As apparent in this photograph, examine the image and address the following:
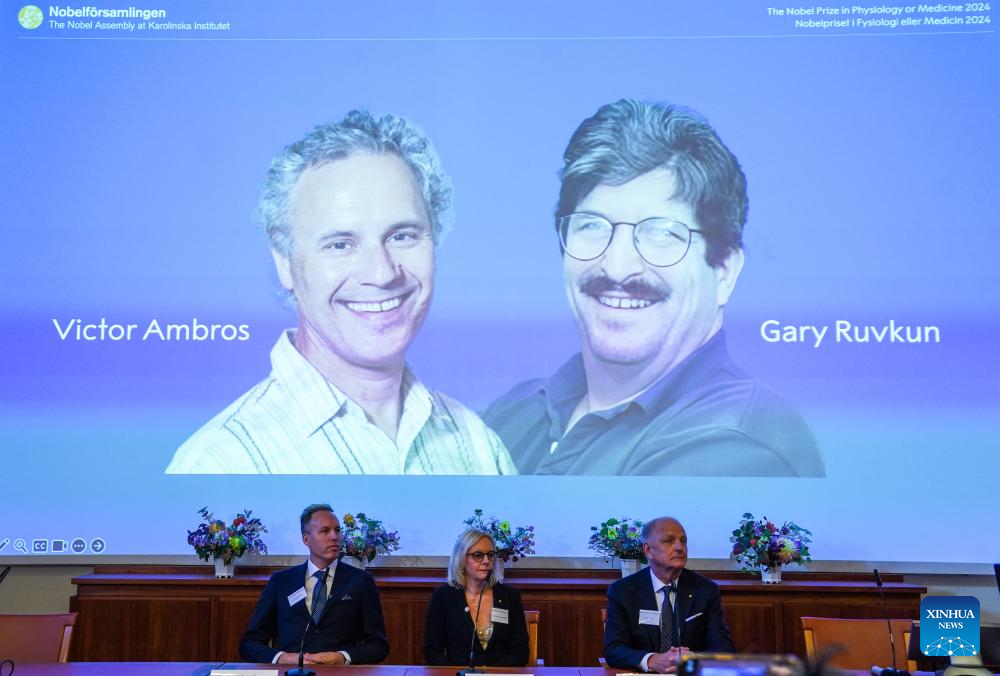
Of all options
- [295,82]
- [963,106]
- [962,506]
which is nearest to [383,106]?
[295,82]

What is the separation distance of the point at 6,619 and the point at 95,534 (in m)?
1.43

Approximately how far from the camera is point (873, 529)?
212 inches

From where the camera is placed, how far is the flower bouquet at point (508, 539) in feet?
17.1

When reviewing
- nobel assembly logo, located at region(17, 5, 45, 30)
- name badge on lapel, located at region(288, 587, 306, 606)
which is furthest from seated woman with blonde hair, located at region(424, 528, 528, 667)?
nobel assembly logo, located at region(17, 5, 45, 30)

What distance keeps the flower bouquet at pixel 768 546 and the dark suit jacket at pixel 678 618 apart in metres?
1.06

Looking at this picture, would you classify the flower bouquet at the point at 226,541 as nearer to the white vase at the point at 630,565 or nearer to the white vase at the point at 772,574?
the white vase at the point at 630,565

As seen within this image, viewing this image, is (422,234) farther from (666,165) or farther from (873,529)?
(873,529)

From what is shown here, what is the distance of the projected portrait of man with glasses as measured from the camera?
5.46m

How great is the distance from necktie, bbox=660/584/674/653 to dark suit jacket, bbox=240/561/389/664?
1045 millimetres

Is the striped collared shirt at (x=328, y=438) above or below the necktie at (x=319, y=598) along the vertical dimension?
above

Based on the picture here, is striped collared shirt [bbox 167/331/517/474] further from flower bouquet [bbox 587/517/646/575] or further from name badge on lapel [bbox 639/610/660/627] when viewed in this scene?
name badge on lapel [bbox 639/610/660/627]

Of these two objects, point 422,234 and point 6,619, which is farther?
point 422,234

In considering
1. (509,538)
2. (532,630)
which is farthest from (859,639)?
(509,538)

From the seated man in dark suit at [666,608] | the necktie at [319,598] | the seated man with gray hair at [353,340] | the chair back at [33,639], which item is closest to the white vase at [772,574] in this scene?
the seated man in dark suit at [666,608]
